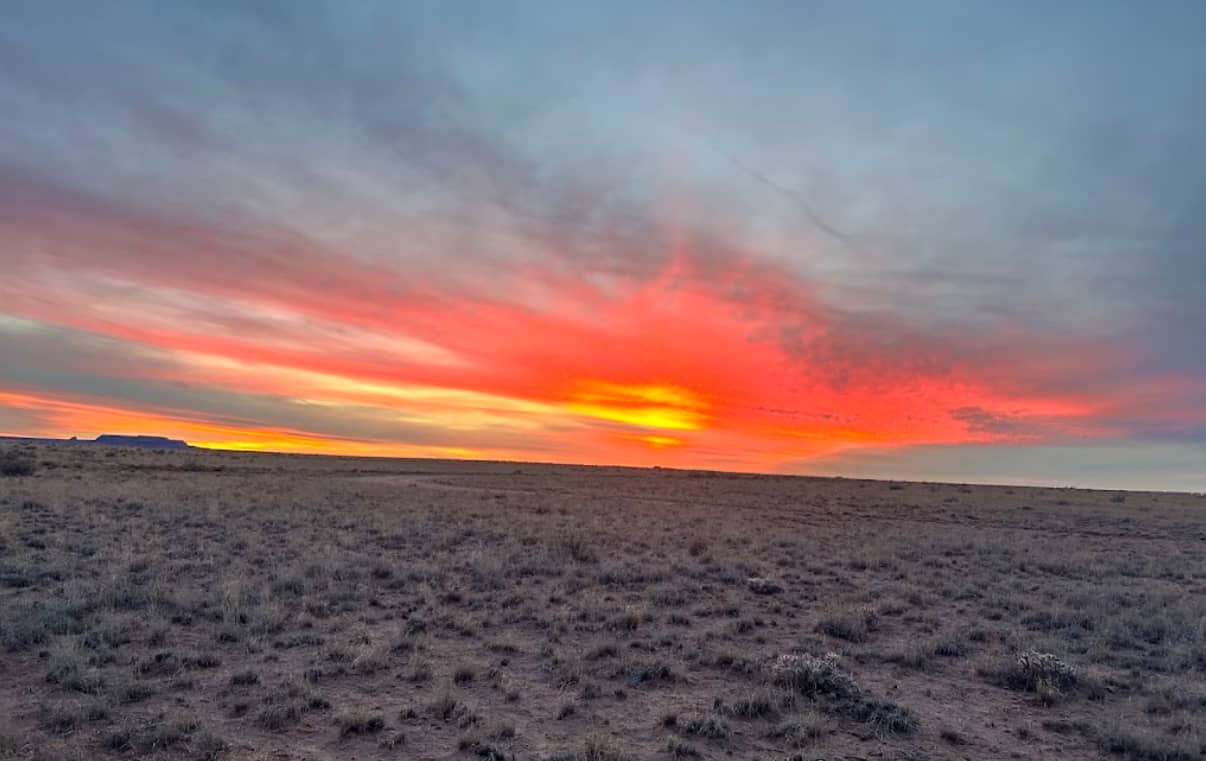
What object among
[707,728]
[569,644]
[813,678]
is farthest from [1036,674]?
[569,644]

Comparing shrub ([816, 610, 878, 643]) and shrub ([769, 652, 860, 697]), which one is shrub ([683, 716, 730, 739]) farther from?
shrub ([816, 610, 878, 643])

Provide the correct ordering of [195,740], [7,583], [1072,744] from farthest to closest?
[7,583]
[1072,744]
[195,740]

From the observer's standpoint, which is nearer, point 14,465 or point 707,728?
point 707,728

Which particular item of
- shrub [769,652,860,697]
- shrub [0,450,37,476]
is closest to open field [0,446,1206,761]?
shrub [769,652,860,697]

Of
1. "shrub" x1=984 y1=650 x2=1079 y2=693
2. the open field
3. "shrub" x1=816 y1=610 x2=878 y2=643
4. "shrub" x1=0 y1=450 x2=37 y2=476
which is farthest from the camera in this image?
"shrub" x1=0 y1=450 x2=37 y2=476

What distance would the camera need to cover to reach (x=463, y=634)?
12.1 meters

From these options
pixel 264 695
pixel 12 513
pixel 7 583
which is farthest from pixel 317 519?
pixel 264 695

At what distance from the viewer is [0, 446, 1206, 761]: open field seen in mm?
8000

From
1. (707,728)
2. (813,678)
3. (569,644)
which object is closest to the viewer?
(707,728)

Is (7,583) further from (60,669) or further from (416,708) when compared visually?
(416,708)

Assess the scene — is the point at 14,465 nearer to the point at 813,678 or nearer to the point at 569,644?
the point at 569,644

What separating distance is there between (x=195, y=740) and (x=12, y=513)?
20.8 metres

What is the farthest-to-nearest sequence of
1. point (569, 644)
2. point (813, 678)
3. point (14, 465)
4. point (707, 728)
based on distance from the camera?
point (14, 465)
point (569, 644)
point (813, 678)
point (707, 728)

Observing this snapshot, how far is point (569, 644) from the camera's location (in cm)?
1159
